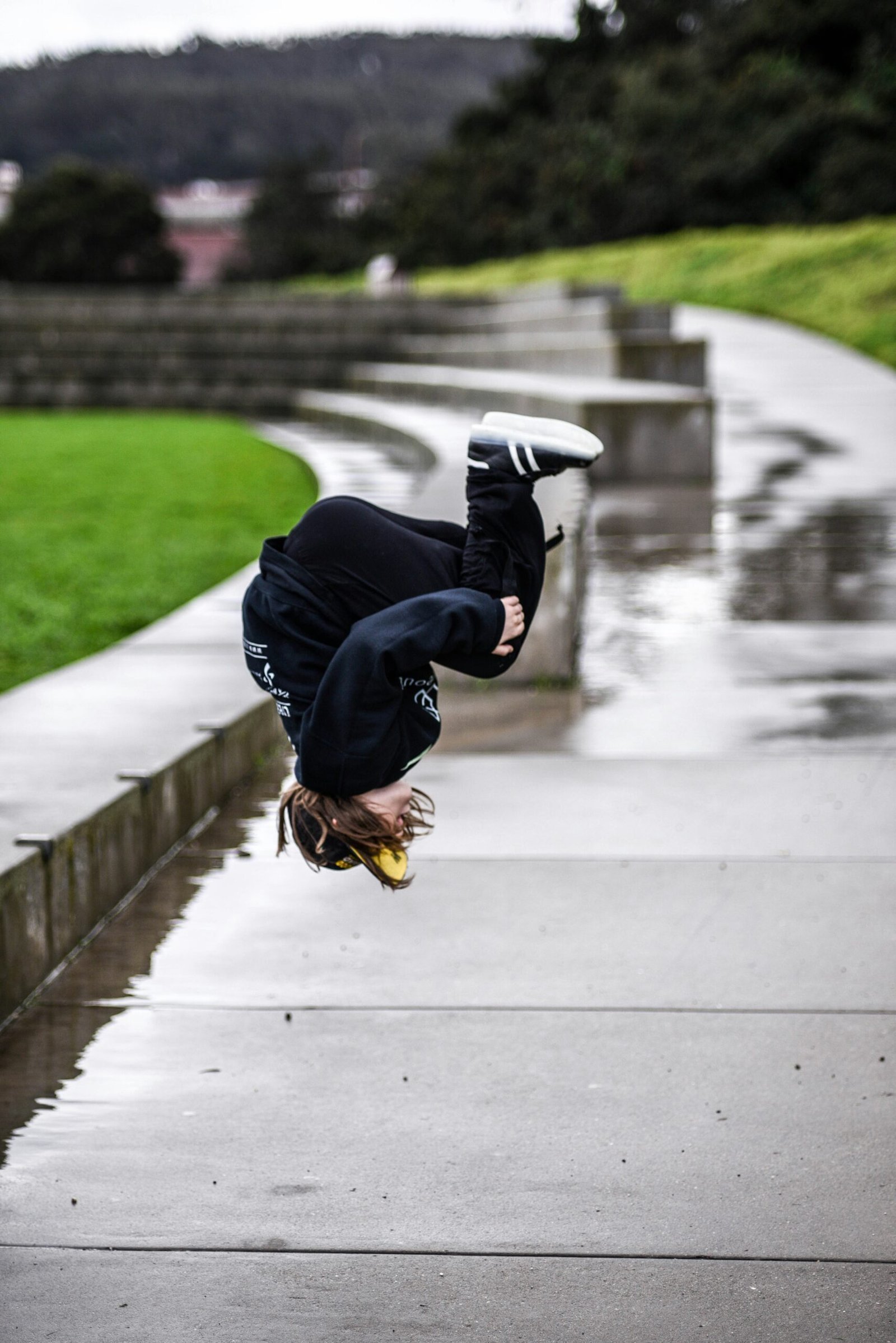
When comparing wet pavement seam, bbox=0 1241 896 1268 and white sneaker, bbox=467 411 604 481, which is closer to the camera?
white sneaker, bbox=467 411 604 481

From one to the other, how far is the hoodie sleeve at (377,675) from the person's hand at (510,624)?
16 mm

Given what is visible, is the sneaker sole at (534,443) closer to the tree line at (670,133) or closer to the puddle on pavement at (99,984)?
the puddle on pavement at (99,984)

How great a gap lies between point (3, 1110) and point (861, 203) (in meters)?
41.9

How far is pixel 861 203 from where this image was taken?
42.2 meters

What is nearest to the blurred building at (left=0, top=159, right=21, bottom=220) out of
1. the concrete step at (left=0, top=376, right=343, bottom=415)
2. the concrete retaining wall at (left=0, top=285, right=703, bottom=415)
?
the concrete retaining wall at (left=0, top=285, right=703, bottom=415)

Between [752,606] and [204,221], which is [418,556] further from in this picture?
[204,221]

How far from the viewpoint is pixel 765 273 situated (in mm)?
34031

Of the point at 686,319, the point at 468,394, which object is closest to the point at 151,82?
the point at 686,319

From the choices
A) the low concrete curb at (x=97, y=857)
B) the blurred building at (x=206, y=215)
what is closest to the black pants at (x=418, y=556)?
the low concrete curb at (x=97, y=857)

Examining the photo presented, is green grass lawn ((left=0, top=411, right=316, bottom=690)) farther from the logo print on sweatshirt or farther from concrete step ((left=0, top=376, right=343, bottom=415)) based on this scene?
the logo print on sweatshirt

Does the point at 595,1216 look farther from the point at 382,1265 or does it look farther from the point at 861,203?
the point at 861,203

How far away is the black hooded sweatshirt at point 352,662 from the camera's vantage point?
2.54 metres

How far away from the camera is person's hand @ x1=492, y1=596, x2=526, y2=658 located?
2.58 metres

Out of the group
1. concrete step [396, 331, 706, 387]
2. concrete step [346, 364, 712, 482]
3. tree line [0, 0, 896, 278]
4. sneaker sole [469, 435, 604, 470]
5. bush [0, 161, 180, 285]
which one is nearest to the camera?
sneaker sole [469, 435, 604, 470]
